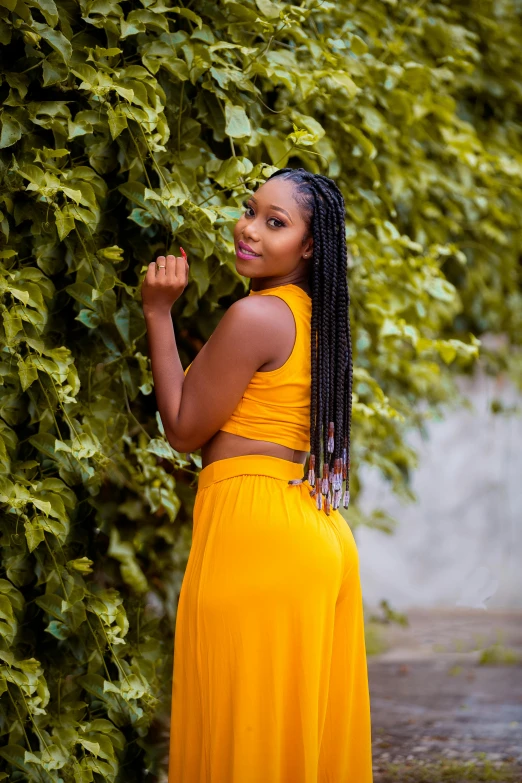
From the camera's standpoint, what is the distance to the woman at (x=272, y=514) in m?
1.92

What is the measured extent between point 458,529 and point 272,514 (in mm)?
4556

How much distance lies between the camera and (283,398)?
2.01 metres

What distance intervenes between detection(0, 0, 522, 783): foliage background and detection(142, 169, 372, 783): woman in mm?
318

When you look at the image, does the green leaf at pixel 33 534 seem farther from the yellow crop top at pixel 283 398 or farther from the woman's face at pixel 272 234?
the woman's face at pixel 272 234

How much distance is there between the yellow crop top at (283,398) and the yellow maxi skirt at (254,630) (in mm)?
59

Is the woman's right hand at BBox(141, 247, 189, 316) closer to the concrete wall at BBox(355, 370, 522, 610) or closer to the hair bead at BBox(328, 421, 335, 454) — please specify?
the hair bead at BBox(328, 421, 335, 454)

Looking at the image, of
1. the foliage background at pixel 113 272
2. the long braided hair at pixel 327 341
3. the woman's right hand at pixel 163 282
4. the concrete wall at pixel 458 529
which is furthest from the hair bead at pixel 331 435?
the concrete wall at pixel 458 529

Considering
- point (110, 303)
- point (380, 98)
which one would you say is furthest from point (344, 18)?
point (110, 303)

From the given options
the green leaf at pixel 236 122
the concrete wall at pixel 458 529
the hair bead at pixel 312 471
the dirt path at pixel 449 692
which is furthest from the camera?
the concrete wall at pixel 458 529

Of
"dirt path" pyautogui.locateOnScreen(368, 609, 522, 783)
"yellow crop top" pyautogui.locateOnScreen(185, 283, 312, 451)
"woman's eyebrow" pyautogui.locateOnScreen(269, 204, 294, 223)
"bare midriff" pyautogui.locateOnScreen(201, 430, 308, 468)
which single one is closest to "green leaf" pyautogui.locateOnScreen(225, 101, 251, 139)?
"woman's eyebrow" pyautogui.locateOnScreen(269, 204, 294, 223)

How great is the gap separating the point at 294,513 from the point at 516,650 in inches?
141

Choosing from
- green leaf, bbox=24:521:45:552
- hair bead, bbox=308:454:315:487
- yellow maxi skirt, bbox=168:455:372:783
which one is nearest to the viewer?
yellow maxi skirt, bbox=168:455:372:783

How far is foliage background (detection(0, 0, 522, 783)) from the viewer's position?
216 centimetres

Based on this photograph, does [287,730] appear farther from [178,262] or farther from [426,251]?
[426,251]
